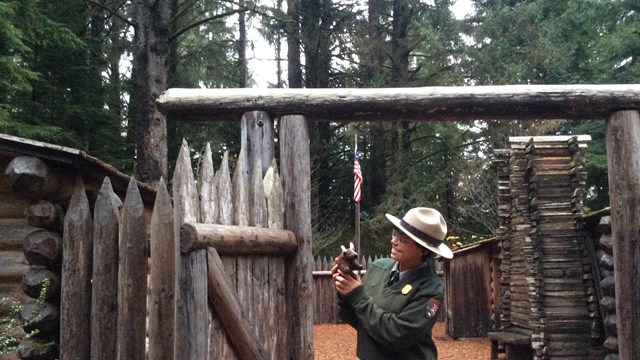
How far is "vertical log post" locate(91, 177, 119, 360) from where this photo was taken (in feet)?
12.7

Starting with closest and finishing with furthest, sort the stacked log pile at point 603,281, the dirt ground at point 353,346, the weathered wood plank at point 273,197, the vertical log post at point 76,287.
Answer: the vertical log post at point 76,287 → the weathered wood plank at point 273,197 → the stacked log pile at point 603,281 → the dirt ground at point 353,346

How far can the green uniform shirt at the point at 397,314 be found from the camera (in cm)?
408

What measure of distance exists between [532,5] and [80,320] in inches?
1028

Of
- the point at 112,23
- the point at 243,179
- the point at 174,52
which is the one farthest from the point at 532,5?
the point at 243,179

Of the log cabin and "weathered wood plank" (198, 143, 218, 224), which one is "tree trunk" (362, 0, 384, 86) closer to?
the log cabin

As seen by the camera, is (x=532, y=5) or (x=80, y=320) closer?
(x=80, y=320)

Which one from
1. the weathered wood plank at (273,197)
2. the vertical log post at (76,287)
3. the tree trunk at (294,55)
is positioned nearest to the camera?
the vertical log post at (76,287)

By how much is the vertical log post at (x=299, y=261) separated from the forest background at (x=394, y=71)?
1426cm

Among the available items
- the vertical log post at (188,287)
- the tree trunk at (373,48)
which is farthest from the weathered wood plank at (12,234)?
the tree trunk at (373,48)

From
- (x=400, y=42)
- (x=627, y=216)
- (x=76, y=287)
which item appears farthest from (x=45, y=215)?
(x=400, y=42)

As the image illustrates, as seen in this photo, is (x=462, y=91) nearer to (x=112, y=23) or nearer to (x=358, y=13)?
(x=112, y=23)

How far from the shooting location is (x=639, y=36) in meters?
26.8

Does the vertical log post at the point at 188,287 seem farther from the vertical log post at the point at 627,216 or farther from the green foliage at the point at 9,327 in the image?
the vertical log post at the point at 627,216

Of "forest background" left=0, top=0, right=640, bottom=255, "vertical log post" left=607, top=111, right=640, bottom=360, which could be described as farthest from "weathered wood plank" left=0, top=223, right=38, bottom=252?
"forest background" left=0, top=0, right=640, bottom=255
